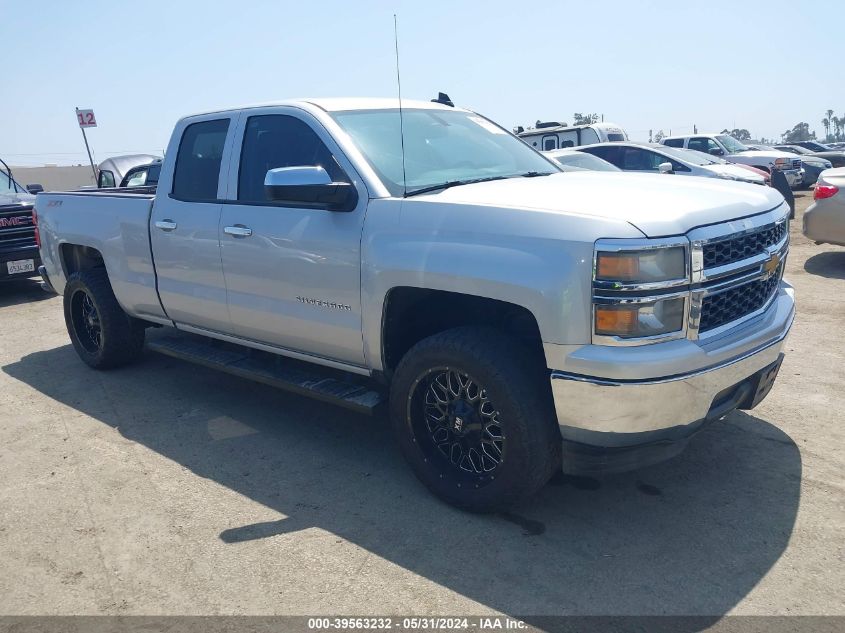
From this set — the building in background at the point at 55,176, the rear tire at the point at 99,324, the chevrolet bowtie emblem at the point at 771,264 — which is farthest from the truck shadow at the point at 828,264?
the building in background at the point at 55,176

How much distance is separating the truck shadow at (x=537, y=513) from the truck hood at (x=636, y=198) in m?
1.36

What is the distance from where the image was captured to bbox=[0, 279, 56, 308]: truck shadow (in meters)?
9.71

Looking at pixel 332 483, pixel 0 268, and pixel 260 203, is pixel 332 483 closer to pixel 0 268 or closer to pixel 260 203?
pixel 260 203

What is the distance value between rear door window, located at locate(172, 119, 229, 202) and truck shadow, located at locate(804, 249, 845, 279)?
7.00m

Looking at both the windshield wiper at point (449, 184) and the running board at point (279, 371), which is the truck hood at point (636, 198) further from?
the running board at point (279, 371)

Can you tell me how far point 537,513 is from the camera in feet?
11.5

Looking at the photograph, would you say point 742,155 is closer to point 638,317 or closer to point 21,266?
point 21,266

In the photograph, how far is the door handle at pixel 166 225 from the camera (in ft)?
15.8

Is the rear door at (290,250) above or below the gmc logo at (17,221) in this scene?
above

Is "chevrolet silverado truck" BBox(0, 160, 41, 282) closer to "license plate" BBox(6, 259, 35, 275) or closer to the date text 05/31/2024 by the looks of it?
"license plate" BBox(6, 259, 35, 275)

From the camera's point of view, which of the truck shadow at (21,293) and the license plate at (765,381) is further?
the truck shadow at (21,293)

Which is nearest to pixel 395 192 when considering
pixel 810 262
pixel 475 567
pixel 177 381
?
pixel 475 567

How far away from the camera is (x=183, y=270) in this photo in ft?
15.8

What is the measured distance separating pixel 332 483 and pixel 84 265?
3.65m
